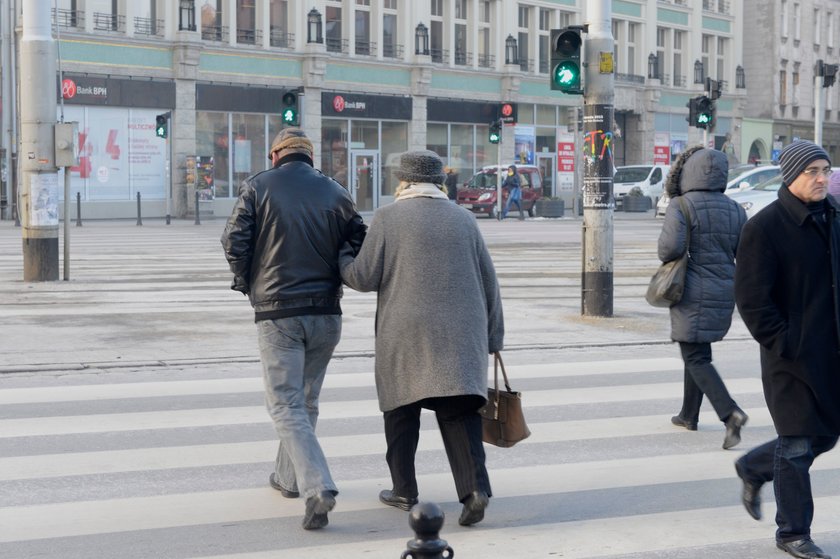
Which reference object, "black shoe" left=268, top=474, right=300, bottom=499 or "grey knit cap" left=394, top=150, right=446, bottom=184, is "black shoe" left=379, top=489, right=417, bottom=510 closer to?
"black shoe" left=268, top=474, right=300, bottom=499

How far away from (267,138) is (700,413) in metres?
35.6

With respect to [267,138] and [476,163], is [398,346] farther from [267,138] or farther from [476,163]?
[476,163]

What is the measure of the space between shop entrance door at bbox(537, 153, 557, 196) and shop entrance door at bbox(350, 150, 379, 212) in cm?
955

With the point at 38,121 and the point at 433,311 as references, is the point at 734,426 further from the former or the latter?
the point at 38,121

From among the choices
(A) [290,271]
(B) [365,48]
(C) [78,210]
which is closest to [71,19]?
(C) [78,210]

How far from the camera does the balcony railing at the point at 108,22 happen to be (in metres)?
38.4

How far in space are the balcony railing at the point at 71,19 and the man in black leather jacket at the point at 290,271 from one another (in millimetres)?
33379

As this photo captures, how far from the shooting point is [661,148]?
196ft

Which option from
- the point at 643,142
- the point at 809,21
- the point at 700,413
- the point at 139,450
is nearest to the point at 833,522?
the point at 700,413

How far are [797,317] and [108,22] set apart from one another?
35.8m

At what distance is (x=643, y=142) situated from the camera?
58594mm

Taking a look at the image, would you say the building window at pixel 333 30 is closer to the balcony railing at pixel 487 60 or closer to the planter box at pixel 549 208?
the balcony railing at pixel 487 60

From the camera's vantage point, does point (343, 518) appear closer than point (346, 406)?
Yes

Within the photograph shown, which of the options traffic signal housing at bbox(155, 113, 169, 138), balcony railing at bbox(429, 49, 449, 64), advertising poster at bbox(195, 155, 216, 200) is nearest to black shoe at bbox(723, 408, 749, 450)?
traffic signal housing at bbox(155, 113, 169, 138)
